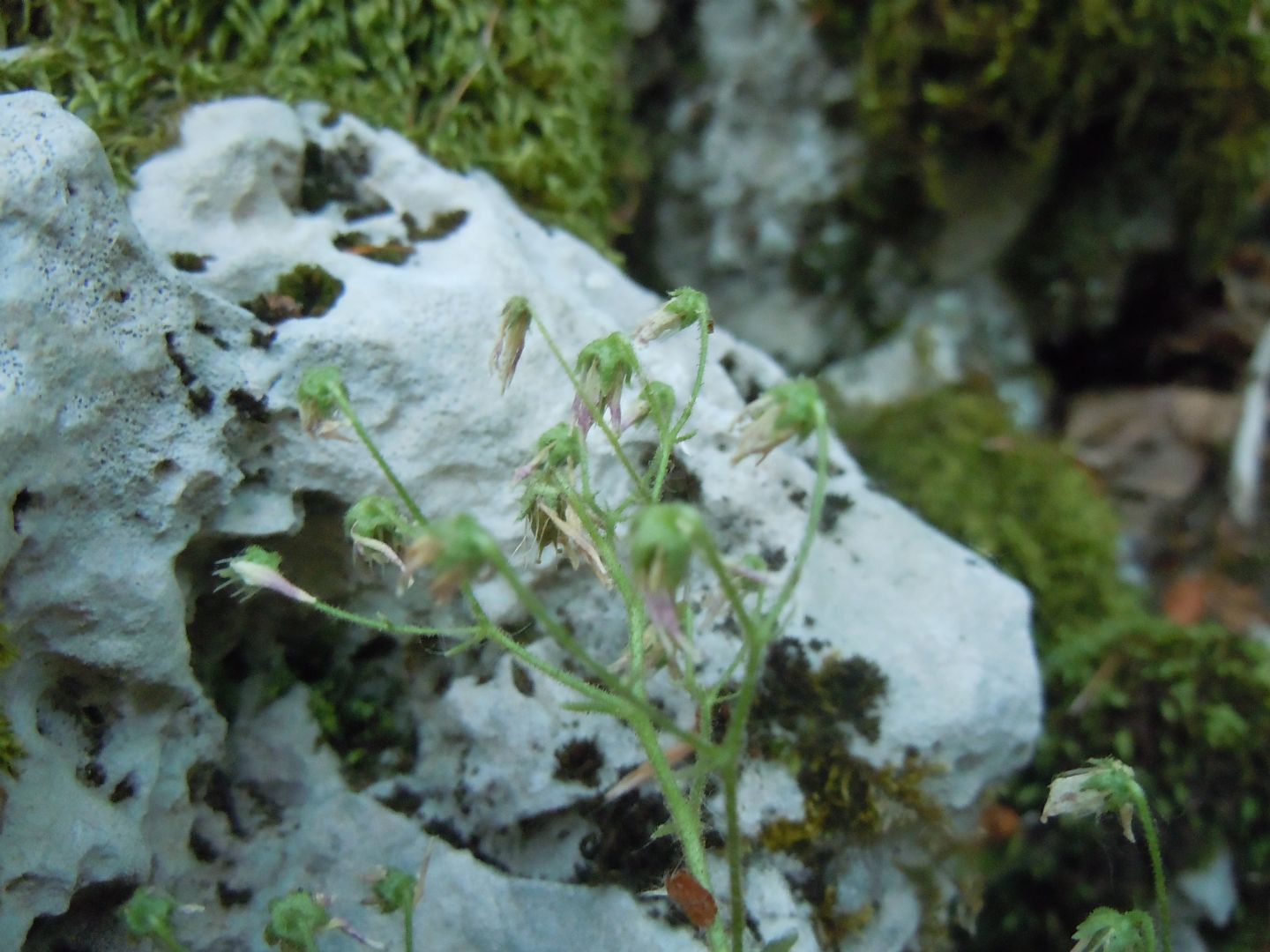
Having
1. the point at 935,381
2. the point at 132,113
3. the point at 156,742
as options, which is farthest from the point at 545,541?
the point at 935,381

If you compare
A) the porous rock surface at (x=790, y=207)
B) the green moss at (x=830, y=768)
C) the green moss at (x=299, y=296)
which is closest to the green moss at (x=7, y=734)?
the green moss at (x=299, y=296)

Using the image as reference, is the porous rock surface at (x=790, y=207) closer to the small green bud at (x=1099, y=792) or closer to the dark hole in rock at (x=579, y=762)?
the dark hole in rock at (x=579, y=762)

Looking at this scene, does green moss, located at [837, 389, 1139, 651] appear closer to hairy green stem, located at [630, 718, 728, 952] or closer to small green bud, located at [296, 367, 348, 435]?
hairy green stem, located at [630, 718, 728, 952]

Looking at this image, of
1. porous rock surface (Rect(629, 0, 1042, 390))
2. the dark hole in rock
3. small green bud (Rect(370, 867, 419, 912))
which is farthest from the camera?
porous rock surface (Rect(629, 0, 1042, 390))

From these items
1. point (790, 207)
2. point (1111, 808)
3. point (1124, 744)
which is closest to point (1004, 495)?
point (1124, 744)

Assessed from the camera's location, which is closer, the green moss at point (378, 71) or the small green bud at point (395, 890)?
the small green bud at point (395, 890)

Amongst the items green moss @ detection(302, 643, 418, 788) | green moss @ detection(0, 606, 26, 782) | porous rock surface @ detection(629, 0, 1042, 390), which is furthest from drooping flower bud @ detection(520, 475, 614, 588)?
porous rock surface @ detection(629, 0, 1042, 390)
